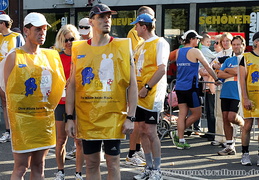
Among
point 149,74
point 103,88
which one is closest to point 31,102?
point 103,88

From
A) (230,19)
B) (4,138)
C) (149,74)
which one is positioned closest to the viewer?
(149,74)

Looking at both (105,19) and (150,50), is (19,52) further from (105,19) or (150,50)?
(150,50)

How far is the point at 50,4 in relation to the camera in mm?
23203

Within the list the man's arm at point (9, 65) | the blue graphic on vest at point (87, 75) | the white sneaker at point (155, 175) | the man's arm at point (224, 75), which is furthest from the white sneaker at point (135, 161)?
the man's arm at point (9, 65)

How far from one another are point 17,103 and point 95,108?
0.76 m

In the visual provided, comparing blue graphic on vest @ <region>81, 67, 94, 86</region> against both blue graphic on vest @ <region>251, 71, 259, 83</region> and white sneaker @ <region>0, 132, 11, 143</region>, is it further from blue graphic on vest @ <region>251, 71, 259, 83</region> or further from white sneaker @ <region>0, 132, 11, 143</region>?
white sneaker @ <region>0, 132, 11, 143</region>

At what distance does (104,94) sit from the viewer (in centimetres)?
499

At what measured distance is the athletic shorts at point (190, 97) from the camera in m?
9.30

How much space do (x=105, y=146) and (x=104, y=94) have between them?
0.52 metres

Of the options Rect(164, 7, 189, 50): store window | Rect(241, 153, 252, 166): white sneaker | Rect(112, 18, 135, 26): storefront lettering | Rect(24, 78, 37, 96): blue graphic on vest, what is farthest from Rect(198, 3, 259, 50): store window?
Rect(24, 78, 37, 96): blue graphic on vest

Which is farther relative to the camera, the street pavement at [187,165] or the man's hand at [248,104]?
the man's hand at [248,104]

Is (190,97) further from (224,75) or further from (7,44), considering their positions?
(7,44)

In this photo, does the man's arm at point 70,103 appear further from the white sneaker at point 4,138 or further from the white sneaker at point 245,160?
the white sneaker at point 4,138

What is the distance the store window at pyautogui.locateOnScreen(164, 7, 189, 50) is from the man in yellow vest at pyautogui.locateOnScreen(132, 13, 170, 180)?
40.7 ft
